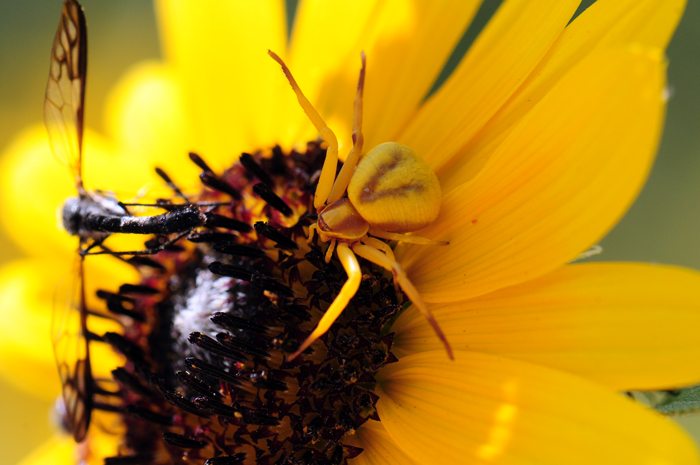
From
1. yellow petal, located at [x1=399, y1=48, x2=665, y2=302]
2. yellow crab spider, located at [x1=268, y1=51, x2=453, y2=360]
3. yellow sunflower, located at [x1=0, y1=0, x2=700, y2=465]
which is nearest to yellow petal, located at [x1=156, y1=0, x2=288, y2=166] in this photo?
yellow sunflower, located at [x1=0, y1=0, x2=700, y2=465]

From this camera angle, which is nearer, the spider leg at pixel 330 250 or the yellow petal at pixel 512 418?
the yellow petal at pixel 512 418

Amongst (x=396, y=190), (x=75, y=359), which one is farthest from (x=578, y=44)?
(x=75, y=359)

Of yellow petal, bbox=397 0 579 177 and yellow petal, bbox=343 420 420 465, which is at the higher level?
yellow petal, bbox=397 0 579 177

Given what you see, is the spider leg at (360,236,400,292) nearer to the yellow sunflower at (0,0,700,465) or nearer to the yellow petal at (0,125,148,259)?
the yellow sunflower at (0,0,700,465)

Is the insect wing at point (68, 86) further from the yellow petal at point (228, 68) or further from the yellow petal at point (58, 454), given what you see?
the yellow petal at point (58, 454)

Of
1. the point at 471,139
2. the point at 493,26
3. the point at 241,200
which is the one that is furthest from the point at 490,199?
the point at 241,200

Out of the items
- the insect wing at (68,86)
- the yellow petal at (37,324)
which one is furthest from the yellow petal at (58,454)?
the insect wing at (68,86)
